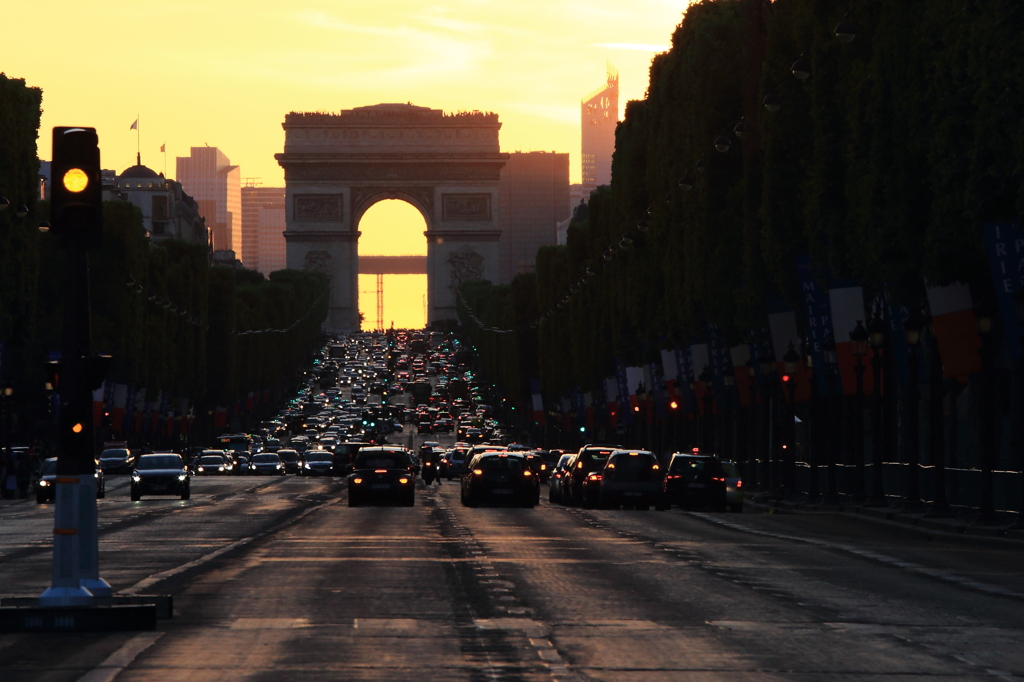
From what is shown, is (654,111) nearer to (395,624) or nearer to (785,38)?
(785,38)

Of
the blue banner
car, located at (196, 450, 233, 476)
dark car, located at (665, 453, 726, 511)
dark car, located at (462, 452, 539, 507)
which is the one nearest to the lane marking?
the blue banner

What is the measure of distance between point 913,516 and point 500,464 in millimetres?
12852

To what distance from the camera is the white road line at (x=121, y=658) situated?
11.5m

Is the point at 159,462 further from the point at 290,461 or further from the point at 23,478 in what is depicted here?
the point at 290,461

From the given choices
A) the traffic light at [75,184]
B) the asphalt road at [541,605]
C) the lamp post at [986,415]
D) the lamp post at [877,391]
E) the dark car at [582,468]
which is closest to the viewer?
the asphalt road at [541,605]

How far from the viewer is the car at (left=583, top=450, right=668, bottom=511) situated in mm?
43375

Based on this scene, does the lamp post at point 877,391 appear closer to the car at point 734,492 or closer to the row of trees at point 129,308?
the car at point 734,492

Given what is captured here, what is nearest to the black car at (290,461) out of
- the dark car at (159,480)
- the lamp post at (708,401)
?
the lamp post at (708,401)

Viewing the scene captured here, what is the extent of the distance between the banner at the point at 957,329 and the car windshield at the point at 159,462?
26202mm

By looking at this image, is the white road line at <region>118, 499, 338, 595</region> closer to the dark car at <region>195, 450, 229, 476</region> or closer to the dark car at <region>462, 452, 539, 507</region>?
the dark car at <region>462, 452, 539, 507</region>

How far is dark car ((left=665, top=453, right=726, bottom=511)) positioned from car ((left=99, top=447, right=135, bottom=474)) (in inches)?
1397

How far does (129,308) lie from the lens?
84250mm

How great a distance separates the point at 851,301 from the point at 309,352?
161 m

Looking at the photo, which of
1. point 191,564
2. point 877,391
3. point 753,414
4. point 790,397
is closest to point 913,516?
point 877,391
